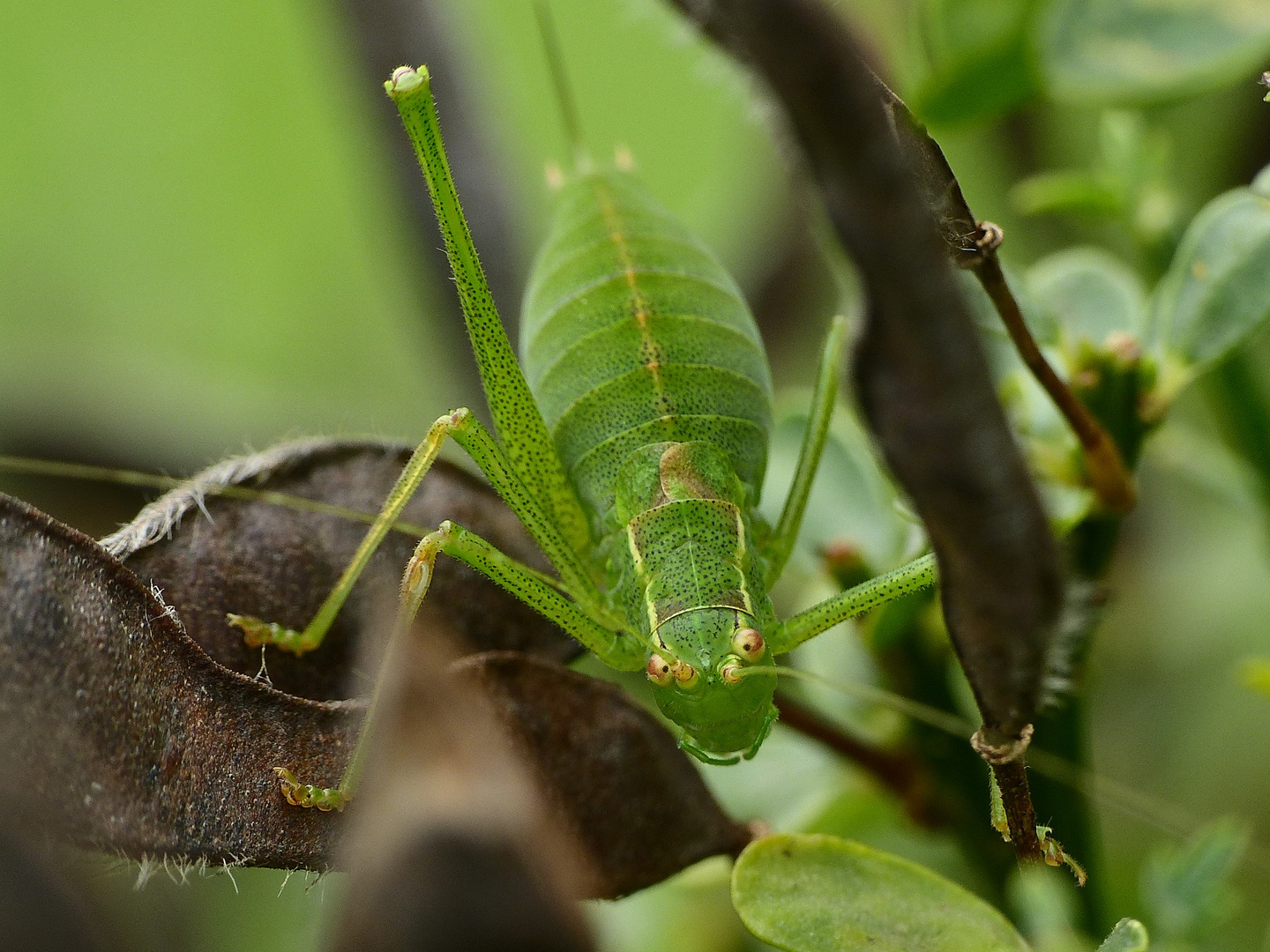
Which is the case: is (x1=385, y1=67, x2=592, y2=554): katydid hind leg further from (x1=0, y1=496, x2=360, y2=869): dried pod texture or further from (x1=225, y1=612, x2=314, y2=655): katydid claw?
(x1=0, y1=496, x2=360, y2=869): dried pod texture

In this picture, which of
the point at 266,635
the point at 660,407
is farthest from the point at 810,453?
the point at 266,635

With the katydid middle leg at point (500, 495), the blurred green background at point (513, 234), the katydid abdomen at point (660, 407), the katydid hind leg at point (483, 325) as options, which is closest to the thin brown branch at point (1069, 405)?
the blurred green background at point (513, 234)

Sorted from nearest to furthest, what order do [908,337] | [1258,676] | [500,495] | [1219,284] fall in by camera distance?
[908,337] → [1258,676] → [1219,284] → [500,495]

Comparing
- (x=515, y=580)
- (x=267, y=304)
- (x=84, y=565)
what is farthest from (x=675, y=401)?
(x=267, y=304)

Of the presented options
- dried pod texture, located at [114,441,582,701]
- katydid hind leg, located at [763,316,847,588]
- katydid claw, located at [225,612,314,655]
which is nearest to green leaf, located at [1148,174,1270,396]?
katydid hind leg, located at [763,316,847,588]

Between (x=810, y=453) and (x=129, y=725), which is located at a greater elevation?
(x=129, y=725)

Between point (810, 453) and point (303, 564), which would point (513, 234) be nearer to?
point (810, 453)

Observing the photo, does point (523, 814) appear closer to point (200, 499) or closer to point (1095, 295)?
point (200, 499)
